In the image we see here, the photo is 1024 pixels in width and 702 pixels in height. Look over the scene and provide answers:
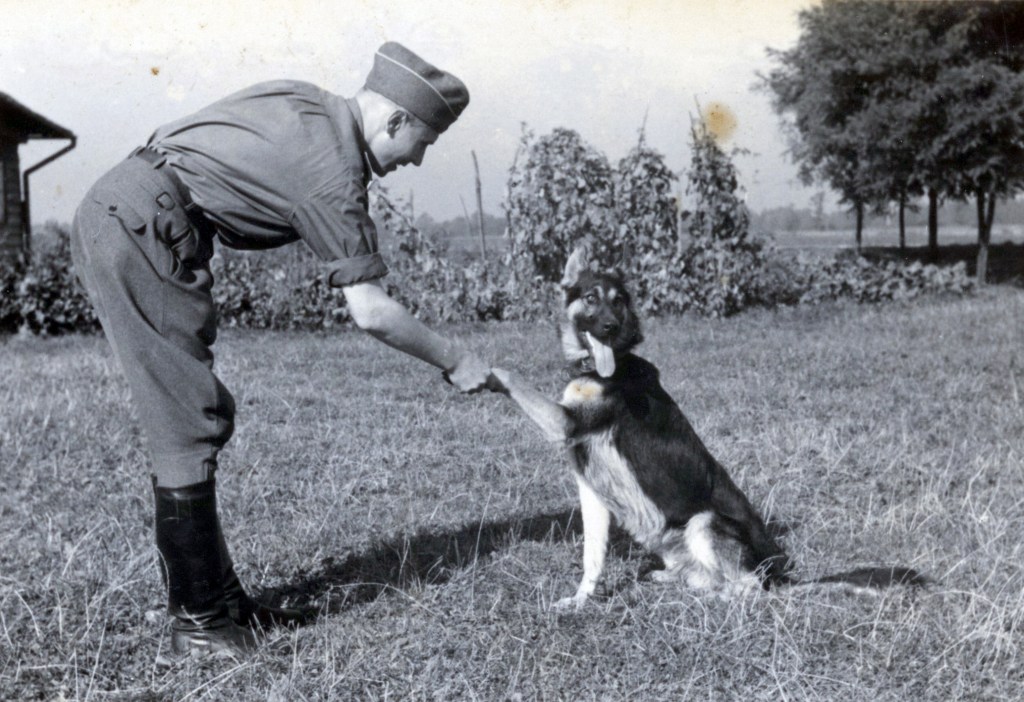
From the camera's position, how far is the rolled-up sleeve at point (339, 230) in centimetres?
275

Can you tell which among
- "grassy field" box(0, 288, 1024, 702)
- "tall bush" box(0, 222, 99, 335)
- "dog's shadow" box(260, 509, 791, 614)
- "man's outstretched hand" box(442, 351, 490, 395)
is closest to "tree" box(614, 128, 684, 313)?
"grassy field" box(0, 288, 1024, 702)

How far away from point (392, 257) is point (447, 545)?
8938mm

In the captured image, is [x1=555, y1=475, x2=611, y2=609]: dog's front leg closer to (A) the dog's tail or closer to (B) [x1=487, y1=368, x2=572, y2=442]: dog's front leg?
(B) [x1=487, y1=368, x2=572, y2=442]: dog's front leg

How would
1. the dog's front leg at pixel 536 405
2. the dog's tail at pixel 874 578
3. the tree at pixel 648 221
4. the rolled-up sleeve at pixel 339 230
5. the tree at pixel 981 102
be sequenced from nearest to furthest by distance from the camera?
the rolled-up sleeve at pixel 339 230
the dog's front leg at pixel 536 405
the dog's tail at pixel 874 578
the tree at pixel 648 221
the tree at pixel 981 102

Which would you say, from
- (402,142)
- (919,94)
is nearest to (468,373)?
(402,142)

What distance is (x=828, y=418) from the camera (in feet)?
22.6

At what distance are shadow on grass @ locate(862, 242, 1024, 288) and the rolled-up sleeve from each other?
864 inches

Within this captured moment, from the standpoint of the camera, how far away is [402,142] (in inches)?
116

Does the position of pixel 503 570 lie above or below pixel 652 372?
below

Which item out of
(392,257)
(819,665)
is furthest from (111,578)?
(392,257)

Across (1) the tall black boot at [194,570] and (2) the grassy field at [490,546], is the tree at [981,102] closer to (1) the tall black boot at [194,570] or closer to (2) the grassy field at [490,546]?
(2) the grassy field at [490,546]

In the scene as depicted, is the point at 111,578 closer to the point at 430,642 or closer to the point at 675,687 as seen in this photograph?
the point at 430,642

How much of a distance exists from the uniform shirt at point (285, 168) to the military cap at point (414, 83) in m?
0.15

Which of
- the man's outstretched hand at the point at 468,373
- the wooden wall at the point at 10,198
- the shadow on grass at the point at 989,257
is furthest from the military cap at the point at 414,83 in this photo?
the shadow on grass at the point at 989,257
